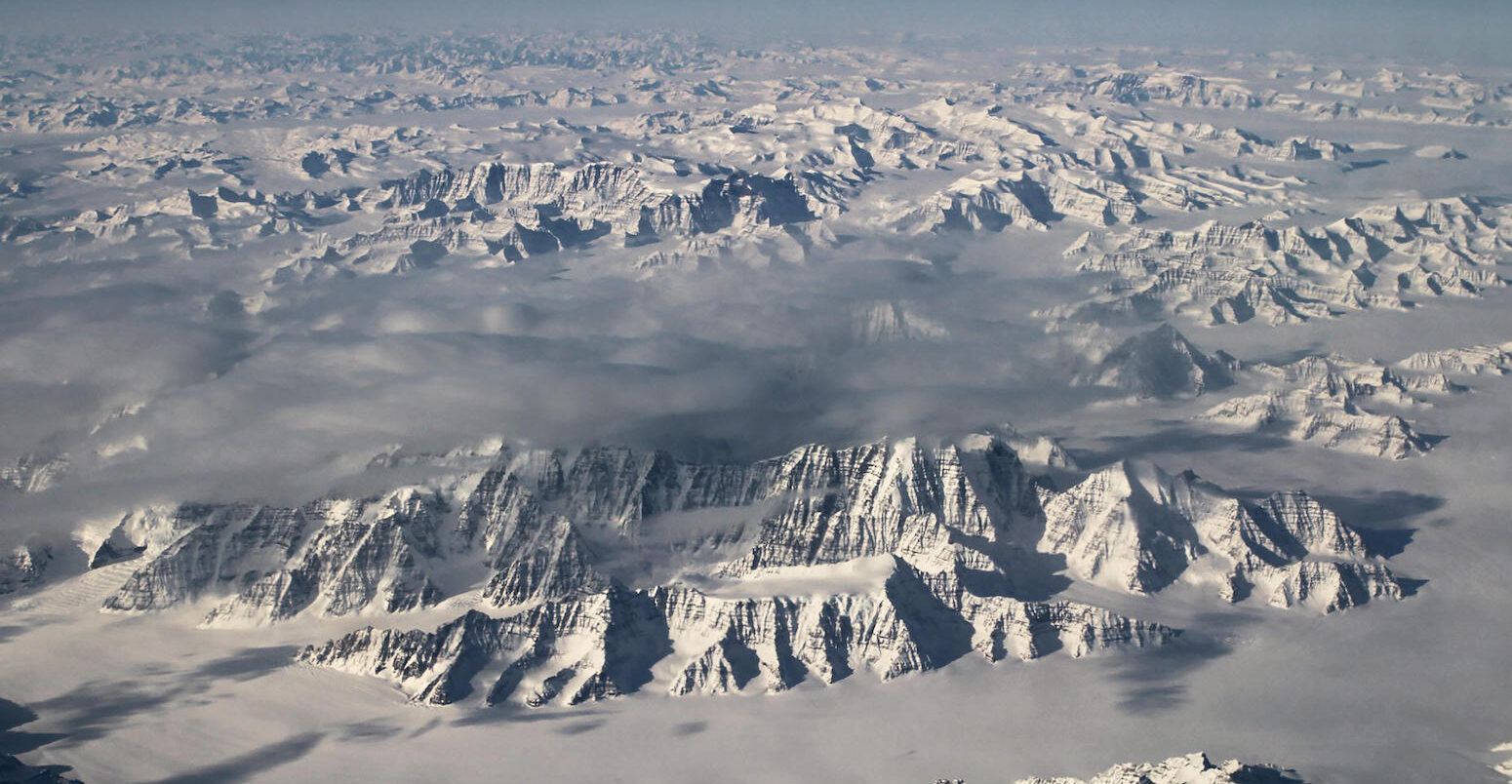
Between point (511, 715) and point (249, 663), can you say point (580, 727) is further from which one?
point (249, 663)

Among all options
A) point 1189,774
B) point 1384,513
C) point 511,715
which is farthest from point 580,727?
point 1384,513

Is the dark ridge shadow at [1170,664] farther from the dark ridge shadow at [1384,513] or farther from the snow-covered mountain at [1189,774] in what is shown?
the dark ridge shadow at [1384,513]

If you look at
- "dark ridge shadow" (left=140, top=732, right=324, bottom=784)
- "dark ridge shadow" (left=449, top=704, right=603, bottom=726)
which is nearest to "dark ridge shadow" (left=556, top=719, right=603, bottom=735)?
"dark ridge shadow" (left=449, top=704, right=603, bottom=726)

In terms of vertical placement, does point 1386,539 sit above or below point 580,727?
below

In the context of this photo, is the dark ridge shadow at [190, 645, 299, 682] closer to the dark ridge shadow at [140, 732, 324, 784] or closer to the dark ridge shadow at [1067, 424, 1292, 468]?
the dark ridge shadow at [140, 732, 324, 784]

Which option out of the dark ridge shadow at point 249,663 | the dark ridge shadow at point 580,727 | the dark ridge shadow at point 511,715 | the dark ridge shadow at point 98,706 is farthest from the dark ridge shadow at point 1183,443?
the dark ridge shadow at point 98,706

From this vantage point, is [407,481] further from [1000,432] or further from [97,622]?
[1000,432]
